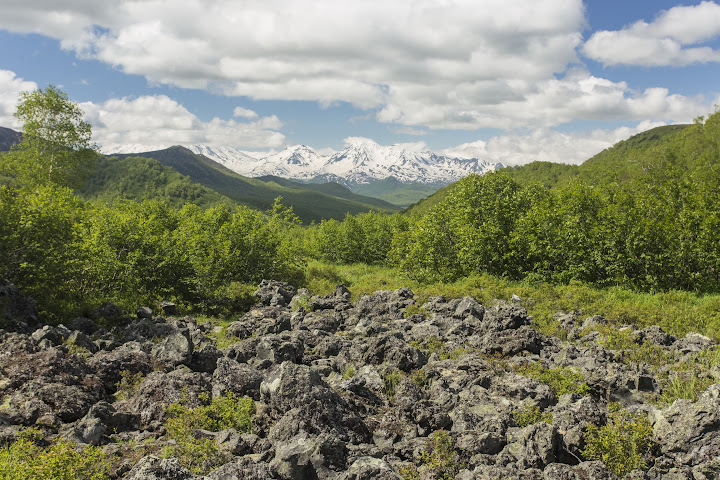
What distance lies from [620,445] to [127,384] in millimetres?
12429

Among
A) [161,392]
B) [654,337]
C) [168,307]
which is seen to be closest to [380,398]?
[161,392]

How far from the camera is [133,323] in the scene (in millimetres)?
17781

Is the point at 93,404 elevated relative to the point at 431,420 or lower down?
lower down

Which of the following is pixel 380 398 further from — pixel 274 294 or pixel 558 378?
pixel 274 294

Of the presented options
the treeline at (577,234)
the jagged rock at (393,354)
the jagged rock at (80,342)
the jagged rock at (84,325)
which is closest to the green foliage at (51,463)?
the jagged rock at (80,342)

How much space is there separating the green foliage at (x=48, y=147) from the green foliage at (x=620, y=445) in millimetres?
49384

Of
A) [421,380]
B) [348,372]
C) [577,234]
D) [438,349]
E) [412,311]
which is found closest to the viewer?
[421,380]

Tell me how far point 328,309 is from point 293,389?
1357cm

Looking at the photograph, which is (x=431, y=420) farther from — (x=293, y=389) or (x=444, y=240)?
(x=444, y=240)

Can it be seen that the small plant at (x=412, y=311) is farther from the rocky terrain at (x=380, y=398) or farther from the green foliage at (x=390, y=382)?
the green foliage at (x=390, y=382)

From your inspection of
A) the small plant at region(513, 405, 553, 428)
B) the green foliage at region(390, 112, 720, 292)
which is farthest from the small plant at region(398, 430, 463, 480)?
the green foliage at region(390, 112, 720, 292)

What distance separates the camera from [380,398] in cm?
1123

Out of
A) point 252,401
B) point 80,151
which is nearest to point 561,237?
point 252,401

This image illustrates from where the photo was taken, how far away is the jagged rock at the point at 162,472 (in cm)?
657
